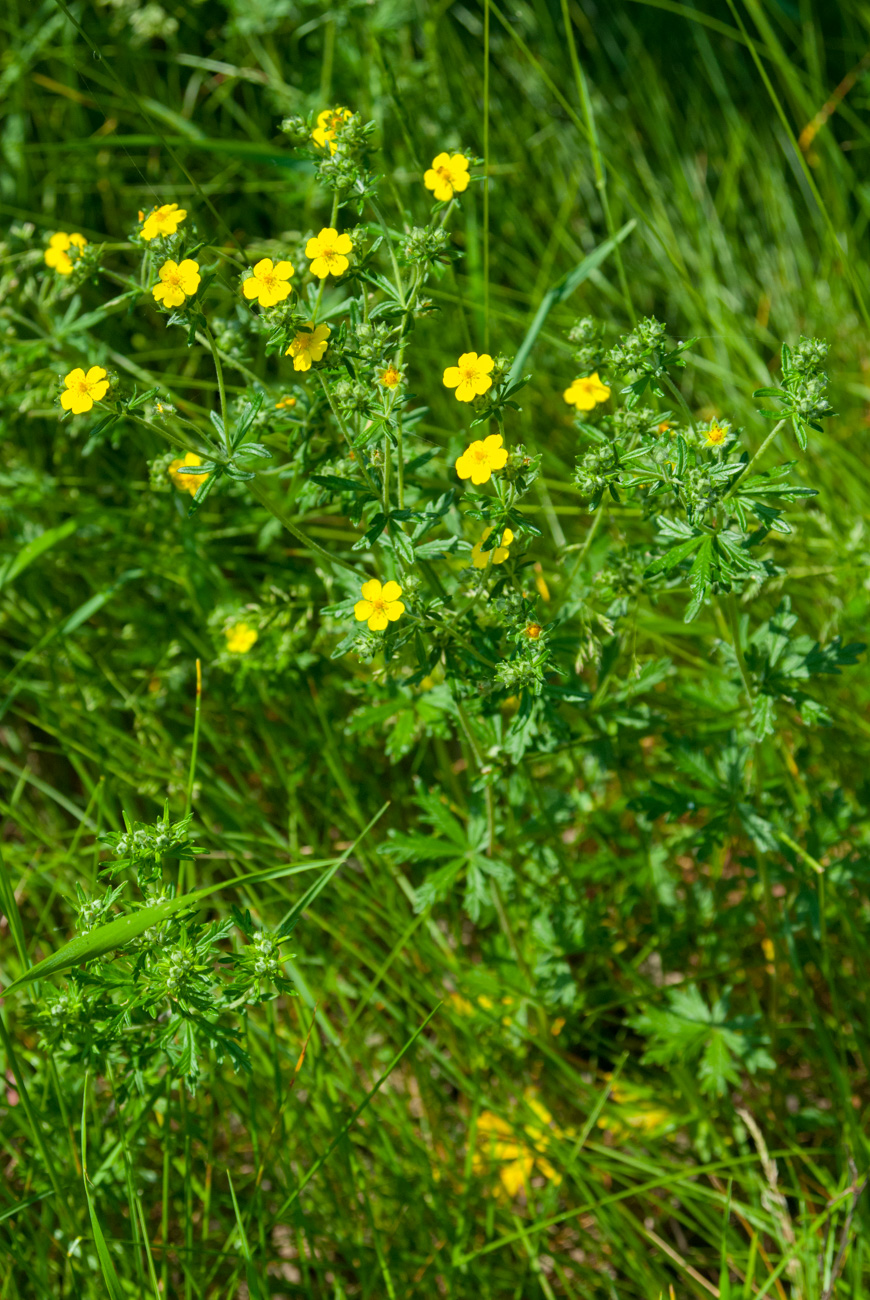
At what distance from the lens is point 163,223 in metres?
1.77

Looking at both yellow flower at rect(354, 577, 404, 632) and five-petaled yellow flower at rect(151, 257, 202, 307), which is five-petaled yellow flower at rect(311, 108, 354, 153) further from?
yellow flower at rect(354, 577, 404, 632)

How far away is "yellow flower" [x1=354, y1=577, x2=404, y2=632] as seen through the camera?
1.71 metres

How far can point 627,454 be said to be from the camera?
1.80 metres

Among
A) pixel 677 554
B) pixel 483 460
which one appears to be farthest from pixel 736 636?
pixel 483 460

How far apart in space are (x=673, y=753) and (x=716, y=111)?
306cm

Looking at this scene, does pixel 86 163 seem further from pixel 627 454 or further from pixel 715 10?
pixel 627 454

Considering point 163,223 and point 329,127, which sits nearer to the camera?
point 163,223

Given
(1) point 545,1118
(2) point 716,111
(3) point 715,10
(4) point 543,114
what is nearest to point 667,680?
(1) point 545,1118

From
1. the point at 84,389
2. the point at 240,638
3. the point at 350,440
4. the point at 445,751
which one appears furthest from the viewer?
the point at 445,751

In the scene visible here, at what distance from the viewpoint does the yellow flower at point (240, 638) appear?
2.61m

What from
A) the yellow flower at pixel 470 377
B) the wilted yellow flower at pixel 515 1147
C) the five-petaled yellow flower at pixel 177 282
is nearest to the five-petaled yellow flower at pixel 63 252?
the five-petaled yellow flower at pixel 177 282

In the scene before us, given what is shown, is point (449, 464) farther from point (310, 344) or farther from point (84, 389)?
point (84, 389)

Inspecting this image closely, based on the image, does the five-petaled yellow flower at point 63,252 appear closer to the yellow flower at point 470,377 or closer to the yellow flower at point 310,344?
the yellow flower at point 310,344

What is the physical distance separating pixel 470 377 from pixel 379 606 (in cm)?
40
